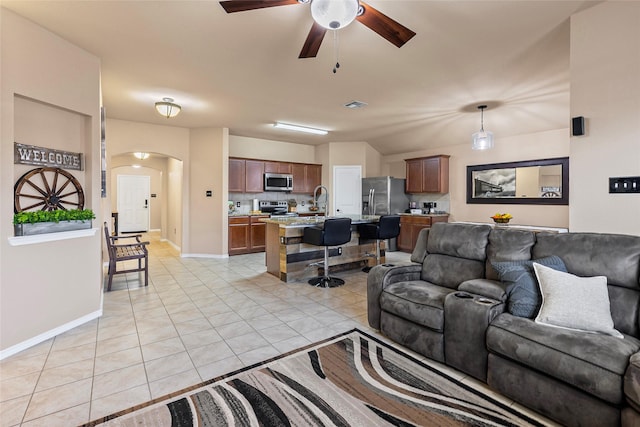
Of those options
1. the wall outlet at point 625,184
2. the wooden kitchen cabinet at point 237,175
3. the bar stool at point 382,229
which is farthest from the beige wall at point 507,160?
the wooden kitchen cabinet at point 237,175

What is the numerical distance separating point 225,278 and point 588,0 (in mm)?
5114

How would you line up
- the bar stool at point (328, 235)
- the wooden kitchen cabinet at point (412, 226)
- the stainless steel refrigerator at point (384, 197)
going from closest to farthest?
the bar stool at point (328, 235)
the wooden kitchen cabinet at point (412, 226)
the stainless steel refrigerator at point (384, 197)

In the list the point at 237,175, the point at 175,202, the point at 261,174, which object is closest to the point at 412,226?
the point at 261,174

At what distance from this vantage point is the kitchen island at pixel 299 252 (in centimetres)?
461

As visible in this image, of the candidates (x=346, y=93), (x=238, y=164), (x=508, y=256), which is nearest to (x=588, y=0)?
(x=508, y=256)

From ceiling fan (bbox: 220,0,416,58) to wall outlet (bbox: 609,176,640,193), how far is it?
195cm

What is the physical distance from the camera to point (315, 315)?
3.36 metres

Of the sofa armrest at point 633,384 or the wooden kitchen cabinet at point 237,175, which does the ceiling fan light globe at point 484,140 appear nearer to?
the sofa armrest at point 633,384

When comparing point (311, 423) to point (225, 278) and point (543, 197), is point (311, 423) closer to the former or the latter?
point (225, 278)

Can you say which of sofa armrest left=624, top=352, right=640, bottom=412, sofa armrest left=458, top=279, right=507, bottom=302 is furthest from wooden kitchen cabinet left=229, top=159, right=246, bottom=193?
sofa armrest left=624, top=352, right=640, bottom=412

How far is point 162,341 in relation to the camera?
2789mm

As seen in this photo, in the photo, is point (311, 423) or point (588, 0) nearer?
point (311, 423)

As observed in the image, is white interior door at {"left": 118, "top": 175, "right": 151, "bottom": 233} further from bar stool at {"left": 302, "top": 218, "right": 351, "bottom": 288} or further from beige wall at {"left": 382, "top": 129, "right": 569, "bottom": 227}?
beige wall at {"left": 382, "top": 129, "right": 569, "bottom": 227}

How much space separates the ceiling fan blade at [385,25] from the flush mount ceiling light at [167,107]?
350 cm
